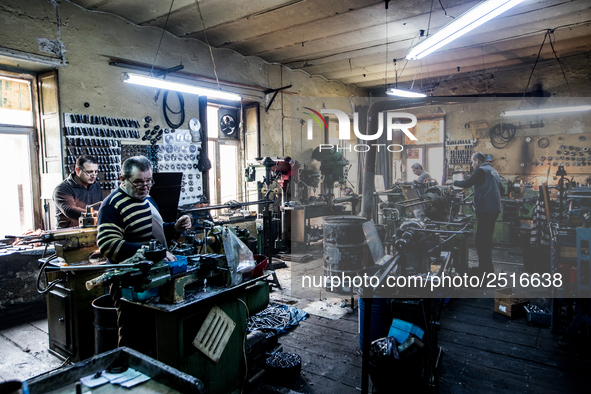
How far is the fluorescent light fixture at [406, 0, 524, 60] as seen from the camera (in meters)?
2.88

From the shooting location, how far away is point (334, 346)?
3186mm

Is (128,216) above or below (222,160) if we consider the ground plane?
below

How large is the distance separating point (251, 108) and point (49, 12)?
131 inches

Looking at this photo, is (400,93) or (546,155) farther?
(546,155)

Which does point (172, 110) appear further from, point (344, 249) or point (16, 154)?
point (344, 249)

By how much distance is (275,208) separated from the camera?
267 inches

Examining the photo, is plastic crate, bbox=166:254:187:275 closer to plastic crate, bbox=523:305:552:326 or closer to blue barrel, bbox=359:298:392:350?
blue barrel, bbox=359:298:392:350

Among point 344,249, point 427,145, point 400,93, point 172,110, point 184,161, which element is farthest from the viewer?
point 427,145

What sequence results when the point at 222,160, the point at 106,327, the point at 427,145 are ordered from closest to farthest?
the point at 106,327, the point at 222,160, the point at 427,145

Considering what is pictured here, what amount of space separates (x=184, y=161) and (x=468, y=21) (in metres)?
3.97

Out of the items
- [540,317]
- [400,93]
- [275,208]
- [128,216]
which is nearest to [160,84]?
[128,216]

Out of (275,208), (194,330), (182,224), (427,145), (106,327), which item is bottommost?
(106,327)

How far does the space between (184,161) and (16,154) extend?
1972 mm

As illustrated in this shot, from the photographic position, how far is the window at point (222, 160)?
6234 millimetres
